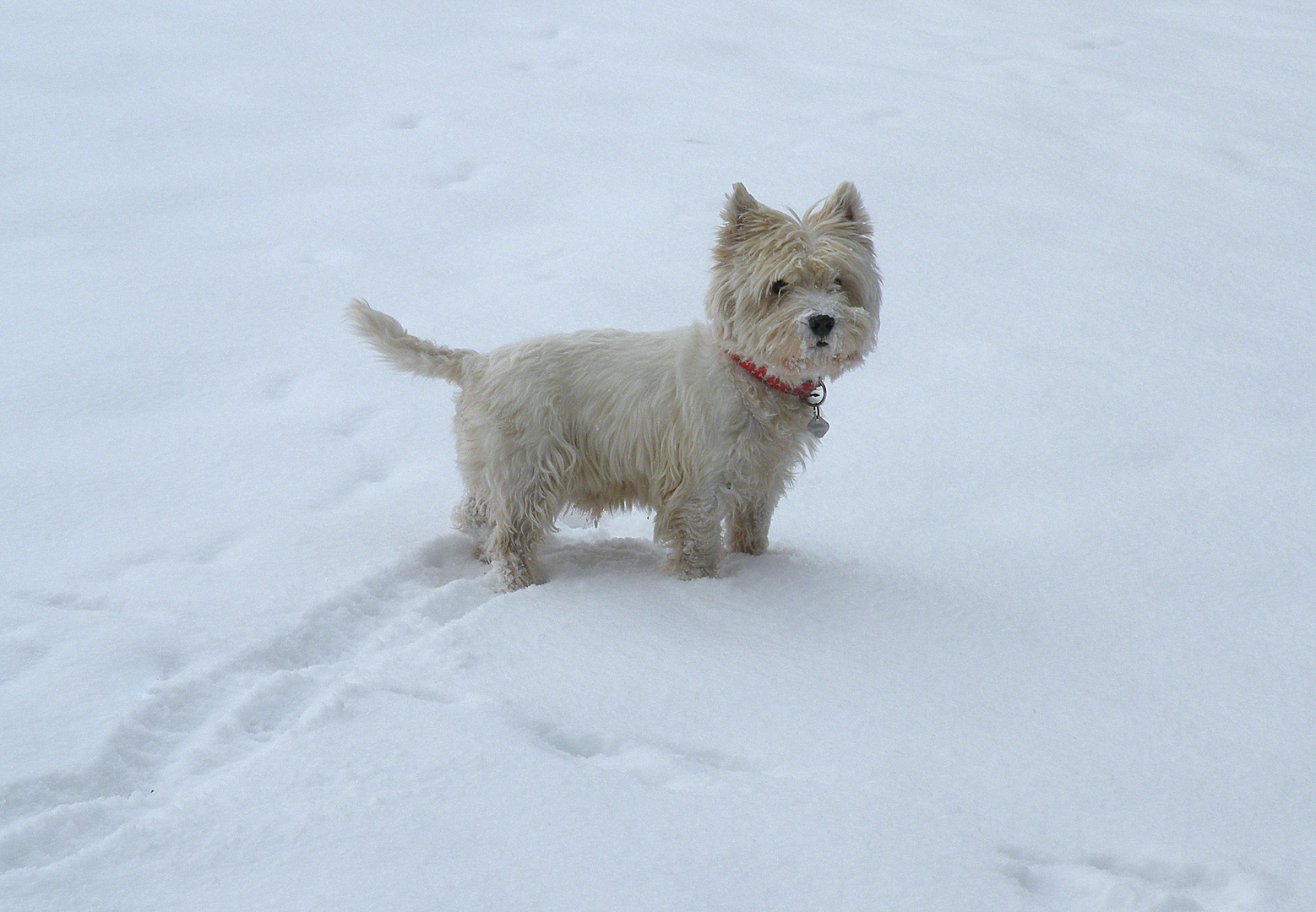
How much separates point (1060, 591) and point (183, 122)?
6.76m

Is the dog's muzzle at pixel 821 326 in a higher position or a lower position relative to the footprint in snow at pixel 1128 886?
higher

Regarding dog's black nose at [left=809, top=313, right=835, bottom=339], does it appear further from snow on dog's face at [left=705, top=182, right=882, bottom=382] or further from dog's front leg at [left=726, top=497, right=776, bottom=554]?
dog's front leg at [left=726, top=497, right=776, bottom=554]

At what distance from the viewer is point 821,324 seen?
10.5ft

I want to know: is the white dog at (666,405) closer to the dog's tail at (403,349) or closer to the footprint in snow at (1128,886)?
the dog's tail at (403,349)

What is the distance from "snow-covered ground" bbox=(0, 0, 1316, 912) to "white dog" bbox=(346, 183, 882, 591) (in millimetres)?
260

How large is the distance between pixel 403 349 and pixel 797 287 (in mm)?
1390

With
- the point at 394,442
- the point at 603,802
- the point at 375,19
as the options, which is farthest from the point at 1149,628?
the point at 375,19

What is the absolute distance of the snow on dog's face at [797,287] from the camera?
3256 millimetres

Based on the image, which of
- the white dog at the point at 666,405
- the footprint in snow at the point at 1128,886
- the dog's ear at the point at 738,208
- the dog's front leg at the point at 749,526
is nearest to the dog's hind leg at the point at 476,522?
the white dog at the point at 666,405

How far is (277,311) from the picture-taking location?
18.0 feet

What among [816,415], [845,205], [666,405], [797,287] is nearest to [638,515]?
[666,405]

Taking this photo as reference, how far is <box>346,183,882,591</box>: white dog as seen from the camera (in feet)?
11.2

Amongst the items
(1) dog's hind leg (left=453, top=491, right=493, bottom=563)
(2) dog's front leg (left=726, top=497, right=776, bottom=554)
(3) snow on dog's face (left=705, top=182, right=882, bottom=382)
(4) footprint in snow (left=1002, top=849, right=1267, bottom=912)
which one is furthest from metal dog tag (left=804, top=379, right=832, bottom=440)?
(4) footprint in snow (left=1002, top=849, right=1267, bottom=912)

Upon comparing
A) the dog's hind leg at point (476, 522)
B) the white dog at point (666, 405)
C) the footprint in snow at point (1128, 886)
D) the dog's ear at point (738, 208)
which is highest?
the dog's ear at point (738, 208)
